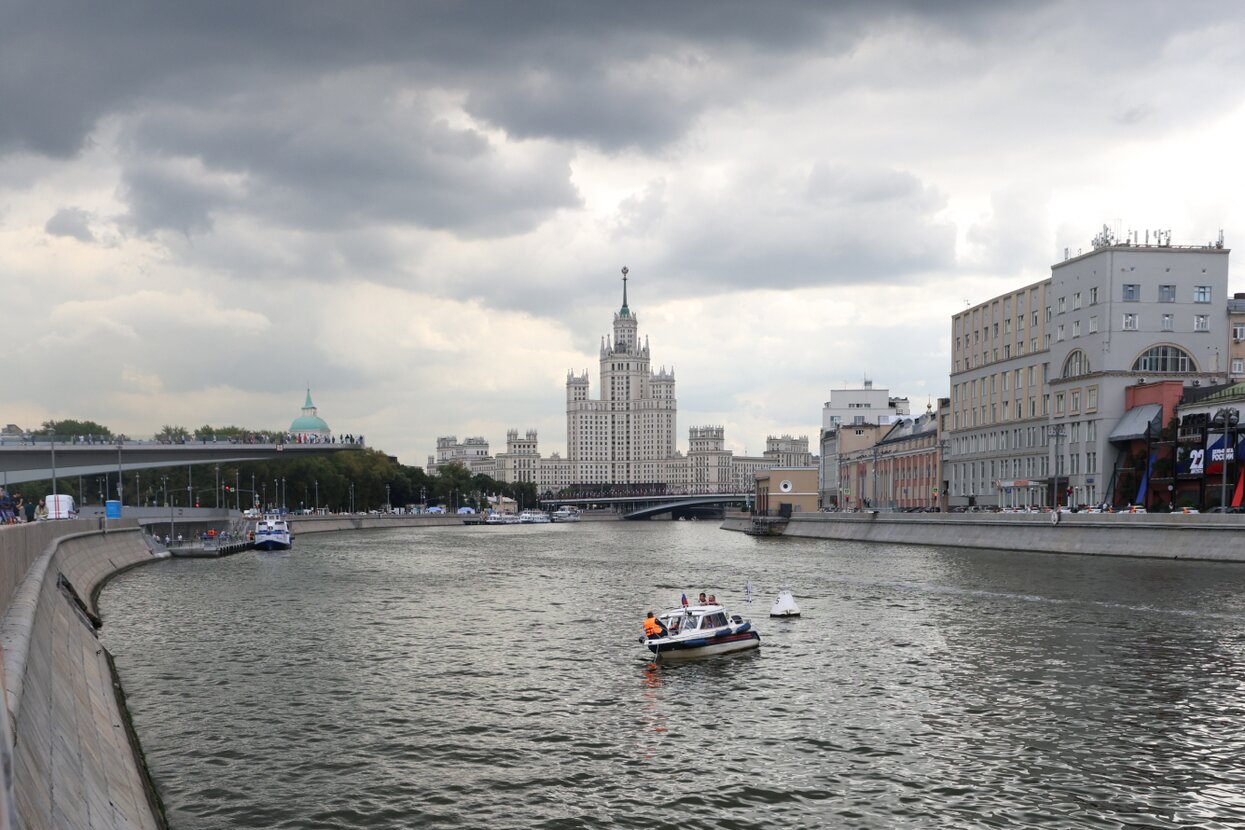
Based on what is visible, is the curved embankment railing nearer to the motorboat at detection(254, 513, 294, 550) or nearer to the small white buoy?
the small white buoy

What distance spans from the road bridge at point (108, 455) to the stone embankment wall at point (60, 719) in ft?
227

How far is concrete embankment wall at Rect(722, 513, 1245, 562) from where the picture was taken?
79.1 metres

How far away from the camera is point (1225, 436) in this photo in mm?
88625

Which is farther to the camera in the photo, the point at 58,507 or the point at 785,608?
the point at 58,507

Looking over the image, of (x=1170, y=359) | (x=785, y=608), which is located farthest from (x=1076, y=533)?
(x=785, y=608)

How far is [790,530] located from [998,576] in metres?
92.9

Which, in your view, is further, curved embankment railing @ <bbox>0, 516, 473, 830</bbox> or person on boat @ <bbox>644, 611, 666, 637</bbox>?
person on boat @ <bbox>644, 611, 666, 637</bbox>

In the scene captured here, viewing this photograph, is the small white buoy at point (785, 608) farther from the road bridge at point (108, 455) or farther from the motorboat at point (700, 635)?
the road bridge at point (108, 455)

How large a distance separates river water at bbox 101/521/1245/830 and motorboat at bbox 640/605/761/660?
41.8 inches

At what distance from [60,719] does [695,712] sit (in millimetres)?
17949

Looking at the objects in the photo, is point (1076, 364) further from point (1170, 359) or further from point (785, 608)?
point (785, 608)

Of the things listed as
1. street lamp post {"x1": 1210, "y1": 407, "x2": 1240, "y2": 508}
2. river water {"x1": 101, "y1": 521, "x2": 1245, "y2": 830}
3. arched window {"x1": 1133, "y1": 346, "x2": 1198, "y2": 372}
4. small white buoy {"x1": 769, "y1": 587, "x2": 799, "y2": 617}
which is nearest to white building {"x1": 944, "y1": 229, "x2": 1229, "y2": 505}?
arched window {"x1": 1133, "y1": 346, "x2": 1198, "y2": 372}

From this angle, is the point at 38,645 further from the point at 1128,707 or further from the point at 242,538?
the point at 242,538

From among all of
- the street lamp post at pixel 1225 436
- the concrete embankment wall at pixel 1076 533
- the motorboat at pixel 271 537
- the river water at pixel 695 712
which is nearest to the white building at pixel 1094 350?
the concrete embankment wall at pixel 1076 533
